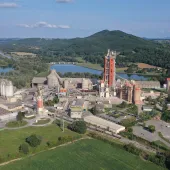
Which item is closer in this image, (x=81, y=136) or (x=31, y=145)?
(x=31, y=145)

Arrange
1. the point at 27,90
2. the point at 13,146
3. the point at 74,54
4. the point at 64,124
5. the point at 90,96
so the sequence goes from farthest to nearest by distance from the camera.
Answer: the point at 74,54, the point at 27,90, the point at 90,96, the point at 64,124, the point at 13,146

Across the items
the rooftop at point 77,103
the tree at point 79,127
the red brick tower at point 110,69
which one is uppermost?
the red brick tower at point 110,69

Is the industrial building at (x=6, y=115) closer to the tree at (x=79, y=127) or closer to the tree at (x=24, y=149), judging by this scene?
the tree at (x=79, y=127)

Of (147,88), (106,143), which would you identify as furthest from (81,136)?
(147,88)

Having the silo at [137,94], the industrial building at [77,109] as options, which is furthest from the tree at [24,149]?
the silo at [137,94]

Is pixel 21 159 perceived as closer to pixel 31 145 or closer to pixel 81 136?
pixel 31 145

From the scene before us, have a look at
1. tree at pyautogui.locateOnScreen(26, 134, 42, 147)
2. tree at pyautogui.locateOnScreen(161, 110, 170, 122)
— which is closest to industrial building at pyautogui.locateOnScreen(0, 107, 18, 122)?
tree at pyautogui.locateOnScreen(26, 134, 42, 147)

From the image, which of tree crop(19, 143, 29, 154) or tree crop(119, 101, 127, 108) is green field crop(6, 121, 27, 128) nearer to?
tree crop(19, 143, 29, 154)
